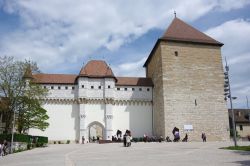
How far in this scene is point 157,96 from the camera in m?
42.4

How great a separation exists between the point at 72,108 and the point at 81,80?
424 cm

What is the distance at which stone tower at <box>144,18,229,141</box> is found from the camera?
38969 millimetres

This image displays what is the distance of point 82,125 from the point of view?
135ft

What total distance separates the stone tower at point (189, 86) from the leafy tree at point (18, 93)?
53.8 ft

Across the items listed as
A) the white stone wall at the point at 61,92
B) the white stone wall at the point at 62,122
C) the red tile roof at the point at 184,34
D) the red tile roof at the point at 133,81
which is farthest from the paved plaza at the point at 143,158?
the red tile roof at the point at 133,81

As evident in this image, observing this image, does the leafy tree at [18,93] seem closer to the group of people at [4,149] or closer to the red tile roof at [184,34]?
the group of people at [4,149]

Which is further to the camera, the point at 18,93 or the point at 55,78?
the point at 55,78

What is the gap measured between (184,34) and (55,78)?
793 inches

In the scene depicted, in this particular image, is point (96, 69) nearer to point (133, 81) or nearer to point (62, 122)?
point (133, 81)

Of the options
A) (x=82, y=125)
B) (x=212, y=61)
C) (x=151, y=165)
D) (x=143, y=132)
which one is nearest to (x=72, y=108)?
(x=82, y=125)

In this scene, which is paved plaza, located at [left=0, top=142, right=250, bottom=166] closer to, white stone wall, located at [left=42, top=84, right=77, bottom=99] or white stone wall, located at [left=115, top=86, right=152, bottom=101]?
white stone wall, located at [left=42, top=84, right=77, bottom=99]

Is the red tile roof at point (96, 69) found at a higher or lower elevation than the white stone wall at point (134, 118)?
higher

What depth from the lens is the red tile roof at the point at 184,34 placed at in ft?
137

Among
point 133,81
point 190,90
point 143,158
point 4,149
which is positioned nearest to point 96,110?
point 133,81
